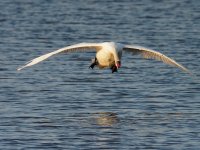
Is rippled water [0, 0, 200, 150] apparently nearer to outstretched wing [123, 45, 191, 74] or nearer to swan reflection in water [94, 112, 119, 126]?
swan reflection in water [94, 112, 119, 126]

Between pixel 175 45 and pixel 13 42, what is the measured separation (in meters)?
4.71

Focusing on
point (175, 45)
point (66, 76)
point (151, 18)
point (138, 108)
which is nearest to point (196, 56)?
point (175, 45)

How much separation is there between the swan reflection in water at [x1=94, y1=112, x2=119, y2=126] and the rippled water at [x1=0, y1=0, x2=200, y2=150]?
0.06 feet

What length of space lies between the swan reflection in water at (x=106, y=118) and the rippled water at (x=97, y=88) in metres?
0.02

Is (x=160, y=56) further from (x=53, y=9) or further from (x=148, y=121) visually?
(x=53, y=9)

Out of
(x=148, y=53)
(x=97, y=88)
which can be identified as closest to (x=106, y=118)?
(x=148, y=53)

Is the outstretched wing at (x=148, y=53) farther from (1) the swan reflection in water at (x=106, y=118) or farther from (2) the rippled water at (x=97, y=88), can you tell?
(1) the swan reflection in water at (x=106, y=118)

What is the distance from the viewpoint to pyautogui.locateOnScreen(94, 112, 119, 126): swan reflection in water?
20.8 metres

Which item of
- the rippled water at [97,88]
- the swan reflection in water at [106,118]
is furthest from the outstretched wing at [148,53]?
the swan reflection in water at [106,118]

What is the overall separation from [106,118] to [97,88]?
3.33 metres

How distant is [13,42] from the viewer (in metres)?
31.1

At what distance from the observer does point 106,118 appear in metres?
21.1

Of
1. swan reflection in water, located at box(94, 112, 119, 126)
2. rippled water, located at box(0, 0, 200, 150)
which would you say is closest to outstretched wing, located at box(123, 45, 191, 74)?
rippled water, located at box(0, 0, 200, 150)

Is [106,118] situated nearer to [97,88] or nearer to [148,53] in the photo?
[148,53]
